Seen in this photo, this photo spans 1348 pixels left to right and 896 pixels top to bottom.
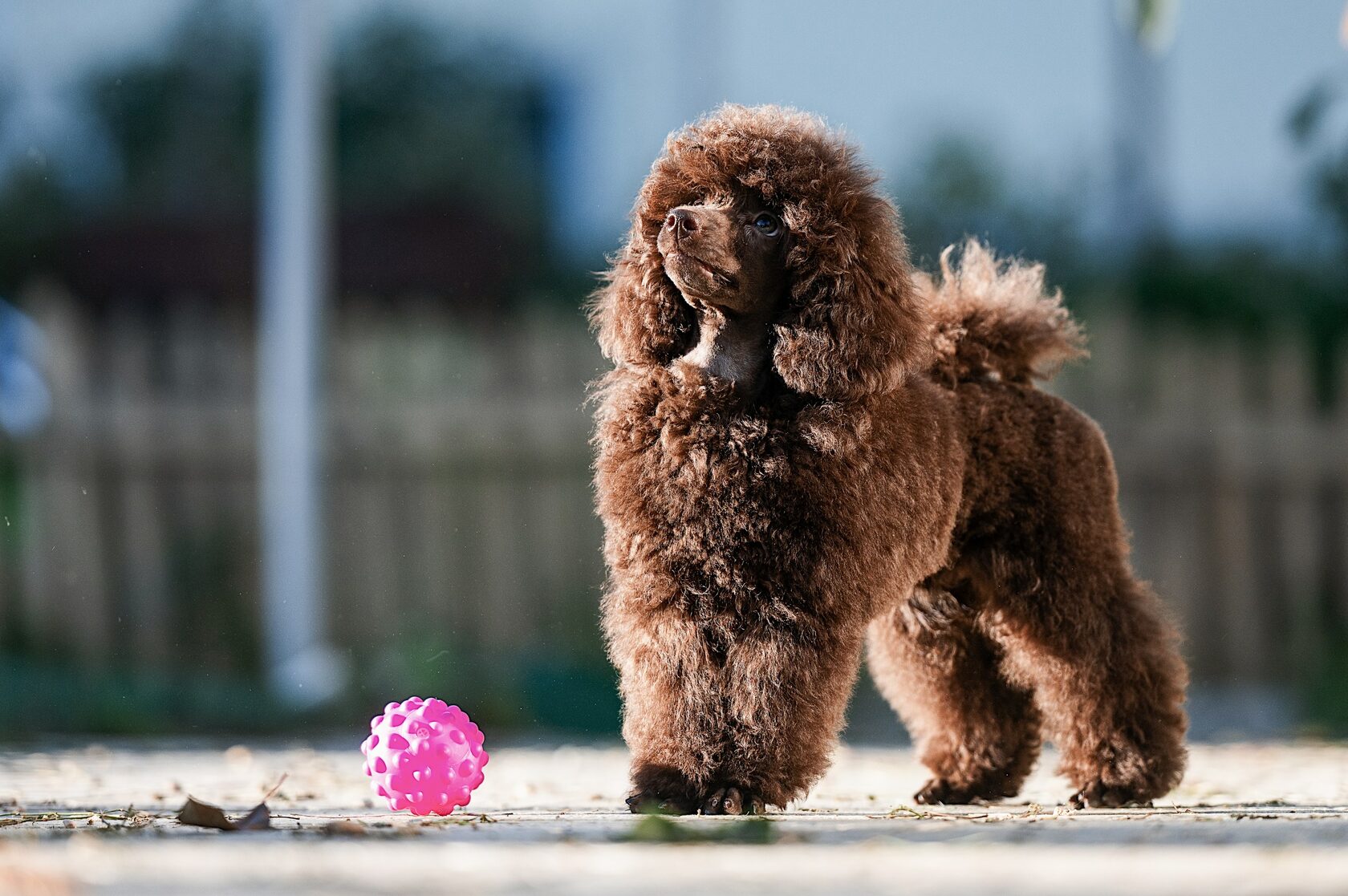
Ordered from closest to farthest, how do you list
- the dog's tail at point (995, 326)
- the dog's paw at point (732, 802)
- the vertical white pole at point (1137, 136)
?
the dog's paw at point (732, 802) → the dog's tail at point (995, 326) → the vertical white pole at point (1137, 136)

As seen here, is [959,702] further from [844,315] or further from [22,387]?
[22,387]

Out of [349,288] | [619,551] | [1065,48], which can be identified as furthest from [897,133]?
[619,551]

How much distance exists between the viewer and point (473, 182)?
1052 cm

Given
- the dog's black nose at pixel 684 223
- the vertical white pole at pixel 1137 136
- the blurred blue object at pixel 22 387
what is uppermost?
the vertical white pole at pixel 1137 136

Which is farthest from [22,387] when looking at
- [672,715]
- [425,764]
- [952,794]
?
[672,715]

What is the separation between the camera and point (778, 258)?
3318 millimetres

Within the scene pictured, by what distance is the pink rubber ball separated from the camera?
10.7ft

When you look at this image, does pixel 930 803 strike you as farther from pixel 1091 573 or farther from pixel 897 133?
pixel 897 133

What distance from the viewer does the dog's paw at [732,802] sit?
299 cm

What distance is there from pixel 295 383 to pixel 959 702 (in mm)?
4430

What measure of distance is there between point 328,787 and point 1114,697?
2164mm

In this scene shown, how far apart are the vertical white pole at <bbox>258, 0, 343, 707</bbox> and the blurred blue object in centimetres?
124

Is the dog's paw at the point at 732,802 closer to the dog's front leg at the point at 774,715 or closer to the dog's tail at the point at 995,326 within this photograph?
the dog's front leg at the point at 774,715

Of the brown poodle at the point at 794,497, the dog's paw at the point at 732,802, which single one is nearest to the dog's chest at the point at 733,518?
the brown poodle at the point at 794,497
